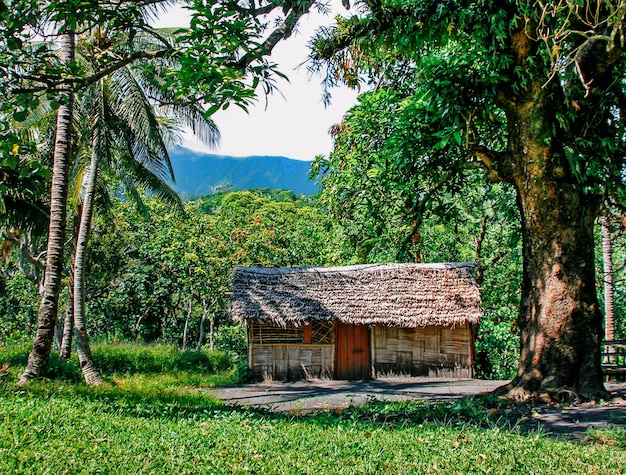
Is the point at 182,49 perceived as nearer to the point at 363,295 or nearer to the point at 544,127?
the point at 544,127

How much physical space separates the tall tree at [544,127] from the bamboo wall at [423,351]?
25.9 feet

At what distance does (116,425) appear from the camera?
5.60 meters

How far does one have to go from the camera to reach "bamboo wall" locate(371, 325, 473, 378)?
15562 millimetres

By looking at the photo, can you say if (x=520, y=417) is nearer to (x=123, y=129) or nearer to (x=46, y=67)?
(x=46, y=67)

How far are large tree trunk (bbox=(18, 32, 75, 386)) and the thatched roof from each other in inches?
222

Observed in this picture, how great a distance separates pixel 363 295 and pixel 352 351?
5.23ft

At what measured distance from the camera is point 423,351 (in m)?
15.7

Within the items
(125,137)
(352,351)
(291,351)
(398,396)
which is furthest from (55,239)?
(352,351)

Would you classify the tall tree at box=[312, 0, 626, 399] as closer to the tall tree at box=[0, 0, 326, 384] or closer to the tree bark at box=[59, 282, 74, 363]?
the tall tree at box=[0, 0, 326, 384]

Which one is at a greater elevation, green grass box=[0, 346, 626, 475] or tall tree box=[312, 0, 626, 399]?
tall tree box=[312, 0, 626, 399]

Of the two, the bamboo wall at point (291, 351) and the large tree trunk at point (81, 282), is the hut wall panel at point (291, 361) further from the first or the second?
the large tree trunk at point (81, 282)

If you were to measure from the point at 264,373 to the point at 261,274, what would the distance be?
8.89ft

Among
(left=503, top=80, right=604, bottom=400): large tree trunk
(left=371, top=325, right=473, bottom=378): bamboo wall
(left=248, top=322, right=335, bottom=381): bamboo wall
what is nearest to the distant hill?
(left=248, top=322, right=335, bottom=381): bamboo wall

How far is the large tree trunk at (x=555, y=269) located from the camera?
24.5 ft
